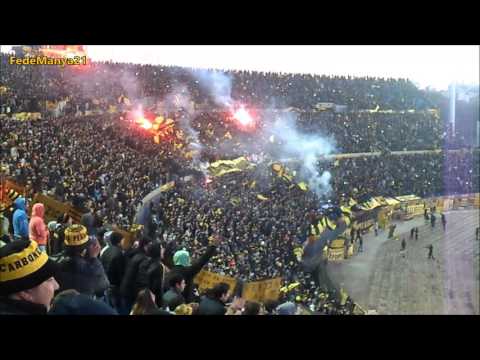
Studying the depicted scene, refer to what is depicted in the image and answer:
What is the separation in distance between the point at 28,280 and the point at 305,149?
272 centimetres

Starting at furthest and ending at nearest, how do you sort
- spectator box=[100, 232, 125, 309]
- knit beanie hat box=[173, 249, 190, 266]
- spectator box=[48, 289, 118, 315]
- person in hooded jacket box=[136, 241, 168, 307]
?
1. knit beanie hat box=[173, 249, 190, 266]
2. spectator box=[100, 232, 125, 309]
3. person in hooded jacket box=[136, 241, 168, 307]
4. spectator box=[48, 289, 118, 315]

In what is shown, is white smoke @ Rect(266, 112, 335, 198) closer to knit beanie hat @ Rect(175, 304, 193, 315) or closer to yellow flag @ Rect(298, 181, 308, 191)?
yellow flag @ Rect(298, 181, 308, 191)

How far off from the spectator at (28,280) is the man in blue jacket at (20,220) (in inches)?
71.5

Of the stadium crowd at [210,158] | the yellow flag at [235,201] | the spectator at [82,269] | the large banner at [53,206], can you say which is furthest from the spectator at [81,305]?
the yellow flag at [235,201]

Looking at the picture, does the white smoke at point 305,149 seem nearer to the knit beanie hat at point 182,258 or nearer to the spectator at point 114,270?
the knit beanie hat at point 182,258

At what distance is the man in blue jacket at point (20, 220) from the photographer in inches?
167

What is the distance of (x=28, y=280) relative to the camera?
2400 millimetres

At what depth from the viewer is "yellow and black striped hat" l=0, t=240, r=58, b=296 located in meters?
2.40

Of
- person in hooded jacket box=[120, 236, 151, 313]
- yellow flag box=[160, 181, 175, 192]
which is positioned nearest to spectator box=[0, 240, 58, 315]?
person in hooded jacket box=[120, 236, 151, 313]

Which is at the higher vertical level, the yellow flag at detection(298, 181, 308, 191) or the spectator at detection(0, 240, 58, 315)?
the yellow flag at detection(298, 181, 308, 191)

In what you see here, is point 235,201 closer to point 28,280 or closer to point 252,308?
point 252,308

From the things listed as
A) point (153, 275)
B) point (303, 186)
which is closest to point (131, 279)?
point (153, 275)
